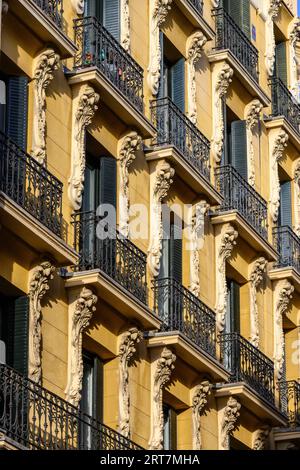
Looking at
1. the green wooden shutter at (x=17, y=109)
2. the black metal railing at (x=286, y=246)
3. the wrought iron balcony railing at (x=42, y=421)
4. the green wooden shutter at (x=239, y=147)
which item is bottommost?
the wrought iron balcony railing at (x=42, y=421)

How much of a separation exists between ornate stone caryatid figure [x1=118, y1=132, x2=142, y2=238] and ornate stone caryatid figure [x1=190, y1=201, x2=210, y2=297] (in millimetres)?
2714

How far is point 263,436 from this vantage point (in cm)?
3325

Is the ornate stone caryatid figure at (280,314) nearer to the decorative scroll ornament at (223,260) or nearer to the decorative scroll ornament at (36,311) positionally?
the decorative scroll ornament at (223,260)

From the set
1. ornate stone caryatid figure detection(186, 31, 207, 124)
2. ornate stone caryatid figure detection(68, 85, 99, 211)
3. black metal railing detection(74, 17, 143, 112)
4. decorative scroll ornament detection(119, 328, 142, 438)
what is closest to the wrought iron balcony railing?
decorative scroll ornament detection(119, 328, 142, 438)

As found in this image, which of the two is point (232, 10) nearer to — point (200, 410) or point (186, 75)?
point (186, 75)

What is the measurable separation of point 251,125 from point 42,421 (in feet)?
41.6

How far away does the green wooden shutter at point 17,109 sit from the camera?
2653 cm

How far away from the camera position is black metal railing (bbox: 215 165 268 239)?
33531 millimetres

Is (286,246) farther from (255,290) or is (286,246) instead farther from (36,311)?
(36,311)

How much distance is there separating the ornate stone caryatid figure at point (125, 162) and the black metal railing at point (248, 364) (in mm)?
4098

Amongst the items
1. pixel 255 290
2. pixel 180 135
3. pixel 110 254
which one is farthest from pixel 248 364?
pixel 110 254

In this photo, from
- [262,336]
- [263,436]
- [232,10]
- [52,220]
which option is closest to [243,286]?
[262,336]

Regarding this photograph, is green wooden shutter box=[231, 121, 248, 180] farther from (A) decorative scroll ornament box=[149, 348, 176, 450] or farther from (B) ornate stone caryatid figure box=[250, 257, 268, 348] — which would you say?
(A) decorative scroll ornament box=[149, 348, 176, 450]

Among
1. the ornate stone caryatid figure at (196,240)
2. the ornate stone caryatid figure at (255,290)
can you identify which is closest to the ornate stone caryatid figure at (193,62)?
the ornate stone caryatid figure at (196,240)
